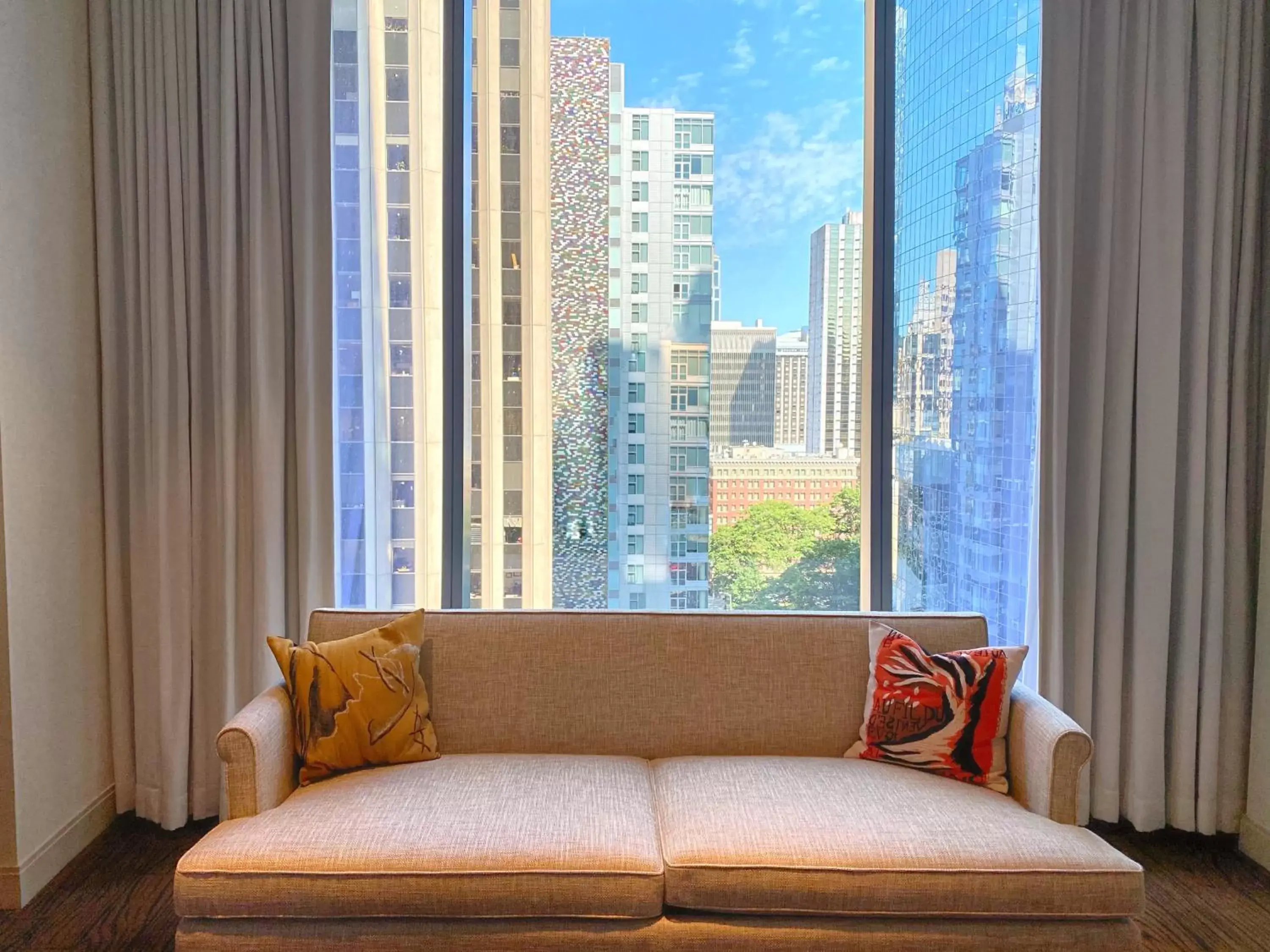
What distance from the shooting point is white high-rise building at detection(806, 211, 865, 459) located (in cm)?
299

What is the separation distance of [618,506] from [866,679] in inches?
41.1

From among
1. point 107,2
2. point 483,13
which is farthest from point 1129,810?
point 107,2

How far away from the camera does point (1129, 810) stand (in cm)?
269

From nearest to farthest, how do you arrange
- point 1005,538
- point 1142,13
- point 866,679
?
point 866,679
point 1142,13
point 1005,538

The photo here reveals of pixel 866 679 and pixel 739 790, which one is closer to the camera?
pixel 739 790

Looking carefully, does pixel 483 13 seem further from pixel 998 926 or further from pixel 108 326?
pixel 998 926

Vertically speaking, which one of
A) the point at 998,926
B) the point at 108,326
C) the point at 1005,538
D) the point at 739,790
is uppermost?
the point at 108,326

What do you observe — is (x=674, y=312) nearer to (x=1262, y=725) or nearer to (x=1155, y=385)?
(x=1155, y=385)

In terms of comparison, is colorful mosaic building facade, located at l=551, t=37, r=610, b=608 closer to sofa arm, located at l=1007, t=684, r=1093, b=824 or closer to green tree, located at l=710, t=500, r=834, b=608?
green tree, located at l=710, t=500, r=834, b=608

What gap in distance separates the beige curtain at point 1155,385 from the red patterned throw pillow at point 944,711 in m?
0.62

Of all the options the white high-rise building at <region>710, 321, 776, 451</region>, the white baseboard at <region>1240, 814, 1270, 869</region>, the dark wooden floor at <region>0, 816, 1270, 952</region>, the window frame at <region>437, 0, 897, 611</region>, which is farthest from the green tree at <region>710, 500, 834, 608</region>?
the white baseboard at <region>1240, 814, 1270, 869</region>

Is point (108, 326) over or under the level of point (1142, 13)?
under

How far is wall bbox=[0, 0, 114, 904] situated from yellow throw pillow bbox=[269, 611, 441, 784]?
77cm

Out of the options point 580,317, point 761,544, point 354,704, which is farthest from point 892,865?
point 580,317
